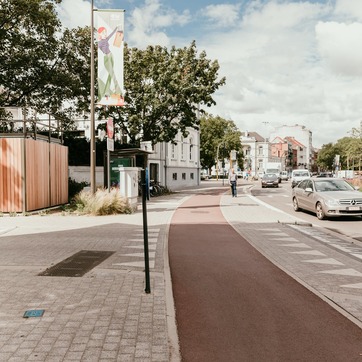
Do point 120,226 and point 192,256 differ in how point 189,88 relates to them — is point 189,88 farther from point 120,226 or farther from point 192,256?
point 192,256

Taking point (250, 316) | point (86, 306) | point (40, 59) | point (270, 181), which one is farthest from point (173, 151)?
point (250, 316)

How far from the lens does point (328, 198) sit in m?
14.3

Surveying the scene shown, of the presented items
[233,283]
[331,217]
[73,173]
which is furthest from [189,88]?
[233,283]

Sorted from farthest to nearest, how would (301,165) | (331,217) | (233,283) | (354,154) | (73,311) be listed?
(301,165), (354,154), (331,217), (233,283), (73,311)

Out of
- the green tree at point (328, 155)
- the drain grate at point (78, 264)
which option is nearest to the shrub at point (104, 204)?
the drain grate at point (78, 264)

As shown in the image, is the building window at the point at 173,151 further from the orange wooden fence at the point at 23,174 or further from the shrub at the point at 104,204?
the shrub at the point at 104,204

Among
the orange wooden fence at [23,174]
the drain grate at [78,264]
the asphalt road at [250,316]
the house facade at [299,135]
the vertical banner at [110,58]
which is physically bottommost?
the asphalt road at [250,316]

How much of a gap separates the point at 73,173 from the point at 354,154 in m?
33.3

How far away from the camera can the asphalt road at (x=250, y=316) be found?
3.82 meters

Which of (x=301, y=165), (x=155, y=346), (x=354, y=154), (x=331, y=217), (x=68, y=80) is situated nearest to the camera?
(x=155, y=346)

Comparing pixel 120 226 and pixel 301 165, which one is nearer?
pixel 120 226

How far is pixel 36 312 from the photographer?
461 centimetres

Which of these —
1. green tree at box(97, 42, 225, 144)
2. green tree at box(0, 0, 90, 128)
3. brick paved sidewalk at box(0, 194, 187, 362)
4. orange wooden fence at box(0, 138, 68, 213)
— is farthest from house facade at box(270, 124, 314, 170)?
brick paved sidewalk at box(0, 194, 187, 362)

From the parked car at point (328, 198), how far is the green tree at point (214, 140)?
6017cm
